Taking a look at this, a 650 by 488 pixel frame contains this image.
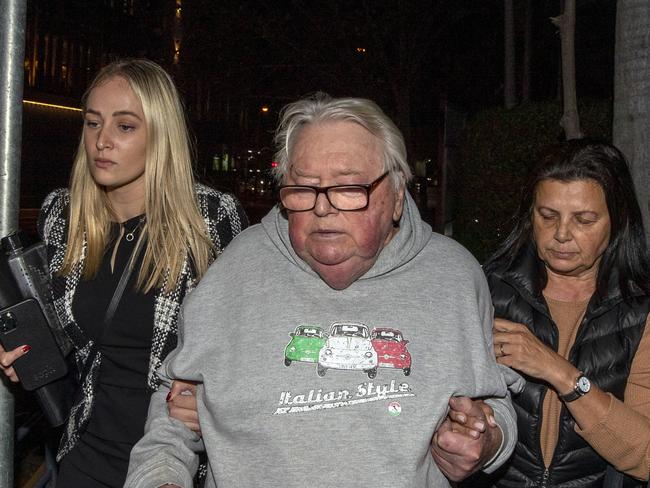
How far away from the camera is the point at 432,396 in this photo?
2342mm

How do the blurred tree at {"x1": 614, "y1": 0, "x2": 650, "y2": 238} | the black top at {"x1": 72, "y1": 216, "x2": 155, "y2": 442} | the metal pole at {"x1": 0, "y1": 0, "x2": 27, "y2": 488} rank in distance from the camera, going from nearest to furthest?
the metal pole at {"x1": 0, "y1": 0, "x2": 27, "y2": 488}, the black top at {"x1": 72, "y1": 216, "x2": 155, "y2": 442}, the blurred tree at {"x1": 614, "y1": 0, "x2": 650, "y2": 238}

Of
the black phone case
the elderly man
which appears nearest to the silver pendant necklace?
the black phone case

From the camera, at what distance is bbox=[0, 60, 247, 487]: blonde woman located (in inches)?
119

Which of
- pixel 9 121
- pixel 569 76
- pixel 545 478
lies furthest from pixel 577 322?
pixel 569 76

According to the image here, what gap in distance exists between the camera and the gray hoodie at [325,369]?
2.30 metres

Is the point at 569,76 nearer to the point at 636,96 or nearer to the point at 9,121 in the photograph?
the point at 636,96

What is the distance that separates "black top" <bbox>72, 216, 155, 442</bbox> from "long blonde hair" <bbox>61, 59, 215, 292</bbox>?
0.10 m

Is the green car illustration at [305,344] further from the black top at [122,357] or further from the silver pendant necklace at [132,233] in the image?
the silver pendant necklace at [132,233]

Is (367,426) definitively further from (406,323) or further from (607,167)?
(607,167)

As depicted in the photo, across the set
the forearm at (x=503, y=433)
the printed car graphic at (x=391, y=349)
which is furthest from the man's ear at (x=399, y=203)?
the forearm at (x=503, y=433)

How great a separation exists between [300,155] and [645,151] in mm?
3039

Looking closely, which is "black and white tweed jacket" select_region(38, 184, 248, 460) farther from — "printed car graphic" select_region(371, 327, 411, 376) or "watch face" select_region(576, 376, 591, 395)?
"watch face" select_region(576, 376, 591, 395)

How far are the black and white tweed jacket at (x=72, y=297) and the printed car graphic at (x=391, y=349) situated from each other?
39.2 inches

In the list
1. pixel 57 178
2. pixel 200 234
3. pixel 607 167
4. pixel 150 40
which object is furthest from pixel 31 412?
pixel 150 40
